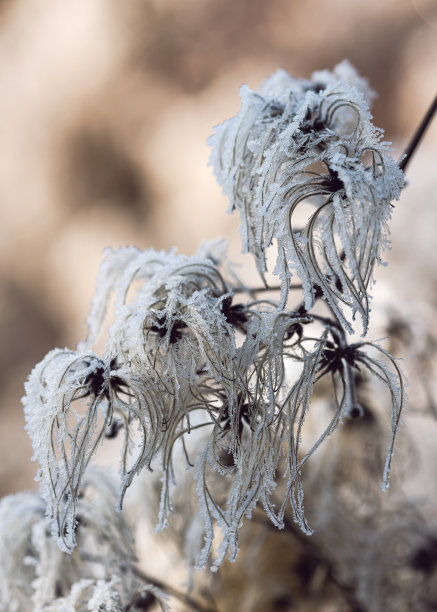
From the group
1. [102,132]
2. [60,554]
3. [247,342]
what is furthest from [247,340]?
[102,132]

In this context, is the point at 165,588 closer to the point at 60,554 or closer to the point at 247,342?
the point at 60,554

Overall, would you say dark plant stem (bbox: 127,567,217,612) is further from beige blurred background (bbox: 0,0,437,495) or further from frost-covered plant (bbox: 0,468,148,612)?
beige blurred background (bbox: 0,0,437,495)

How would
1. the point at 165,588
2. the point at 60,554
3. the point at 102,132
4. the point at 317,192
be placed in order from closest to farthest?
the point at 317,192, the point at 60,554, the point at 165,588, the point at 102,132

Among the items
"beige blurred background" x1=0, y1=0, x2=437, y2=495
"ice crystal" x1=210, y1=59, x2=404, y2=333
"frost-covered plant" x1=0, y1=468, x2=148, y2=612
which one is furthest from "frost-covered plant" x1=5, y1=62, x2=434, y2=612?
"beige blurred background" x1=0, y1=0, x2=437, y2=495

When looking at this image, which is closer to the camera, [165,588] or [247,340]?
[247,340]

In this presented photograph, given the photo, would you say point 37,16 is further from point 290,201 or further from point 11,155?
point 290,201

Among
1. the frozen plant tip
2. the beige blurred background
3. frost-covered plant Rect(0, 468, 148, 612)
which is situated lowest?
frost-covered plant Rect(0, 468, 148, 612)

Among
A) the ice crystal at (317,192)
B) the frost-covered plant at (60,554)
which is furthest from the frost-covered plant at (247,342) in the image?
the frost-covered plant at (60,554)
